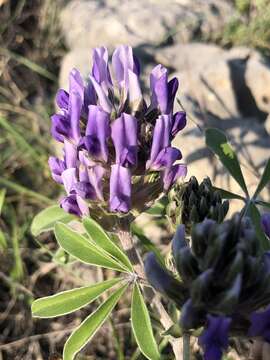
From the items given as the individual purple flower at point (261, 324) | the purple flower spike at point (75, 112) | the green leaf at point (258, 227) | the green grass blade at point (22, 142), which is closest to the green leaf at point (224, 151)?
the green leaf at point (258, 227)

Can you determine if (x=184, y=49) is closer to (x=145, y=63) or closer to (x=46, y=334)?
(x=145, y=63)

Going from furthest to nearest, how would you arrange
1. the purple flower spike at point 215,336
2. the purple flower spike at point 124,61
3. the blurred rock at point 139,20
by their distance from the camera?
1. the blurred rock at point 139,20
2. the purple flower spike at point 124,61
3. the purple flower spike at point 215,336

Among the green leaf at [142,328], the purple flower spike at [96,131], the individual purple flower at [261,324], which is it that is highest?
the purple flower spike at [96,131]

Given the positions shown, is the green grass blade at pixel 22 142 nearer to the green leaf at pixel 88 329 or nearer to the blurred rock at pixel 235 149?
the blurred rock at pixel 235 149

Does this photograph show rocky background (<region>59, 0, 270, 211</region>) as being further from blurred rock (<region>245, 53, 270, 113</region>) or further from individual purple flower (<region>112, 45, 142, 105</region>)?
individual purple flower (<region>112, 45, 142, 105</region>)

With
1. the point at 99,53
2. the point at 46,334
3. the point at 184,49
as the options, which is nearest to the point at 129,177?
the point at 99,53

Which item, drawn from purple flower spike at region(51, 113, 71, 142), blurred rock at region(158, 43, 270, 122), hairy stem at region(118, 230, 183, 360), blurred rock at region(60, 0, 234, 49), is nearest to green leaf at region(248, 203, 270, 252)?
hairy stem at region(118, 230, 183, 360)

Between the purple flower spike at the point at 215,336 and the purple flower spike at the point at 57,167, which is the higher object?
the purple flower spike at the point at 57,167

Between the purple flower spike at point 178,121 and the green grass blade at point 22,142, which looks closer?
the purple flower spike at point 178,121
